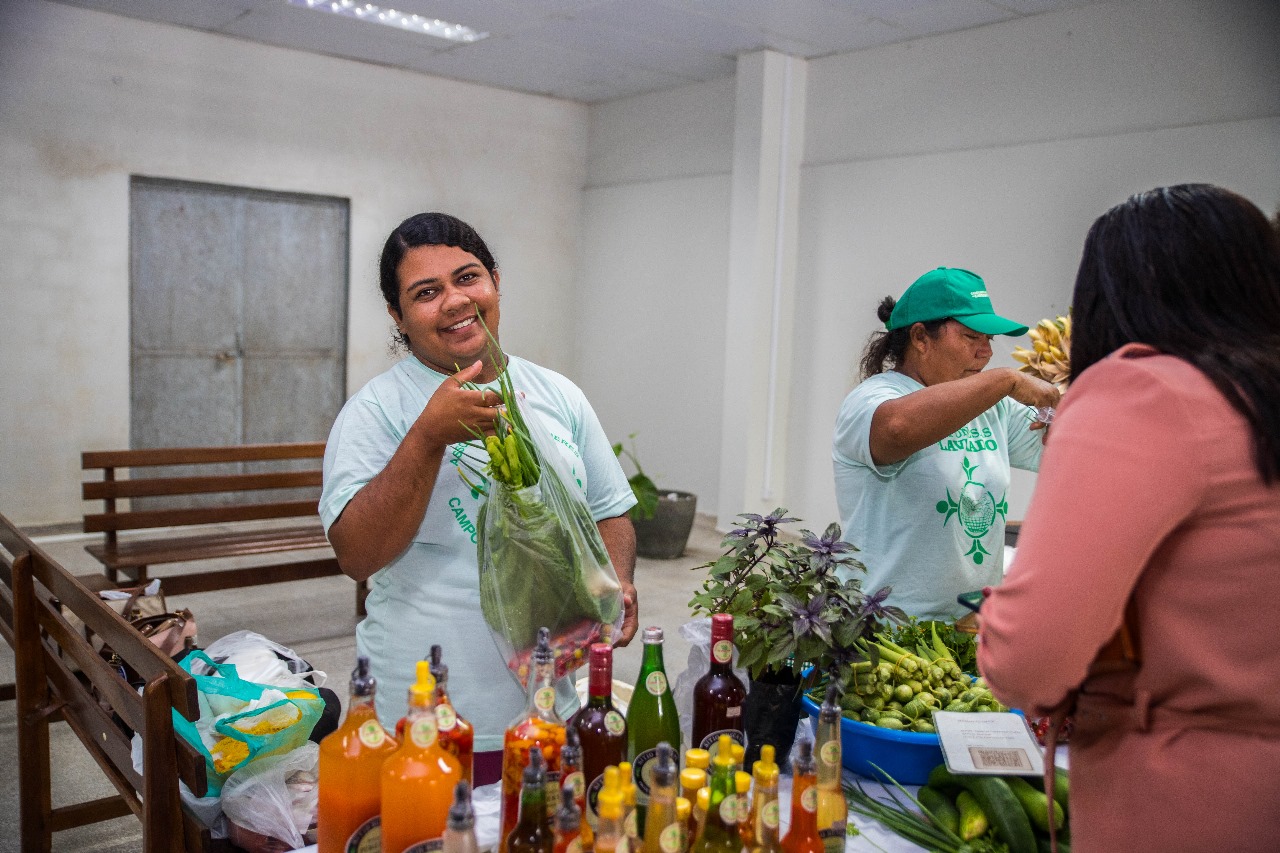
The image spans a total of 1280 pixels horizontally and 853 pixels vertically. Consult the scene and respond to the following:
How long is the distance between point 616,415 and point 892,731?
642cm

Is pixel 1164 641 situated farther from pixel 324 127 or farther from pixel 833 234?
pixel 324 127

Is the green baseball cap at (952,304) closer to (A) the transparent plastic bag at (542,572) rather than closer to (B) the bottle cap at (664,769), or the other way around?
(A) the transparent plastic bag at (542,572)

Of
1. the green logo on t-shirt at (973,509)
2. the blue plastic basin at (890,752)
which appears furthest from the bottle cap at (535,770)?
the green logo on t-shirt at (973,509)

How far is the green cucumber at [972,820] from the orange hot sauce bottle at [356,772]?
2.41 feet

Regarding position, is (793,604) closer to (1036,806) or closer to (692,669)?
(692,669)

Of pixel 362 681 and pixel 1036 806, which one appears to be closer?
pixel 362 681

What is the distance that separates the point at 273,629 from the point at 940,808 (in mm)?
3619

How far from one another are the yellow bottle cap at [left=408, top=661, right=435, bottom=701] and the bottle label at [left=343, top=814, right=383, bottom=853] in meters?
0.16

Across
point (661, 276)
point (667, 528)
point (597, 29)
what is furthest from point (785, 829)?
point (661, 276)

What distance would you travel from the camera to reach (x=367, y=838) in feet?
3.72

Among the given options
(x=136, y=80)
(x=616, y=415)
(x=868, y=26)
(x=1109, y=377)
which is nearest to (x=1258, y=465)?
(x=1109, y=377)

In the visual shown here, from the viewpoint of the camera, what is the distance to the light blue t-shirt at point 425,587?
63.9 inches

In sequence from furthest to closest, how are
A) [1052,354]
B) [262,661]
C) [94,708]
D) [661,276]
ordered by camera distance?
[661,276]
[262,661]
[94,708]
[1052,354]

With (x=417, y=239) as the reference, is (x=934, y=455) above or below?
below
